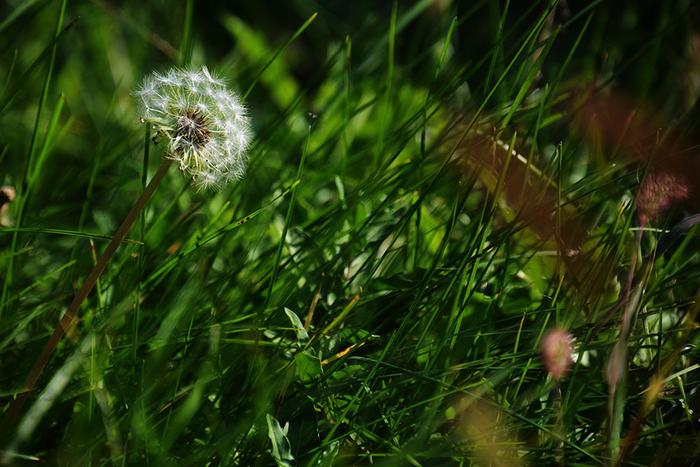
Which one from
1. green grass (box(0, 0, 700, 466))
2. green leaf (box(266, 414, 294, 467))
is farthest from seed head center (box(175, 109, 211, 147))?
green leaf (box(266, 414, 294, 467))

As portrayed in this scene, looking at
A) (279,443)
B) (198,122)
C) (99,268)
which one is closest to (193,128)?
(198,122)

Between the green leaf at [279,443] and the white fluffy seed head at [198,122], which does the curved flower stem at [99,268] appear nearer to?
the white fluffy seed head at [198,122]

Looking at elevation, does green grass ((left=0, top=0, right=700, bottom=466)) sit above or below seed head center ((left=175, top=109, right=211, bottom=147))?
below

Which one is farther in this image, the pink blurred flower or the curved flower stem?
the pink blurred flower

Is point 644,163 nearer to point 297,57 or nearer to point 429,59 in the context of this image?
point 429,59

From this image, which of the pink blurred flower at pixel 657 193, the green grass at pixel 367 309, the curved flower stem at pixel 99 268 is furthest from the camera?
the pink blurred flower at pixel 657 193

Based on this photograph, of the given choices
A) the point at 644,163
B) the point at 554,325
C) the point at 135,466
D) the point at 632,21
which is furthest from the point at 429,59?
the point at 135,466

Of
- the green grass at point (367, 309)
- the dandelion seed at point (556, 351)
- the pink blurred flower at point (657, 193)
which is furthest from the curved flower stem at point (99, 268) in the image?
the pink blurred flower at point (657, 193)

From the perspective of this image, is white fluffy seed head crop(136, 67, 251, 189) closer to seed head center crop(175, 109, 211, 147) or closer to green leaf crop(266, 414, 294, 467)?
seed head center crop(175, 109, 211, 147)
